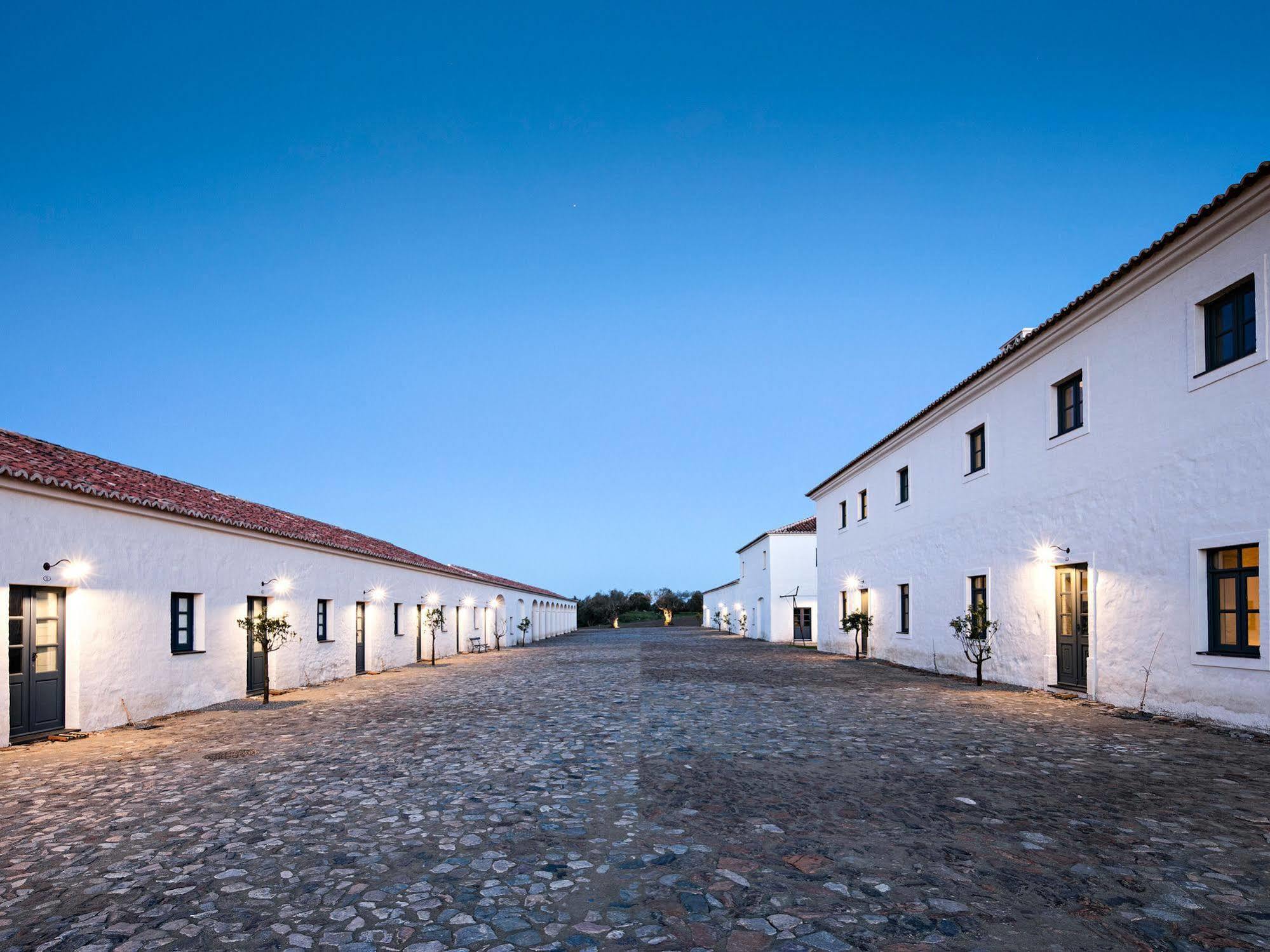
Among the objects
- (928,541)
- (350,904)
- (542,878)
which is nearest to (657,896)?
(542,878)

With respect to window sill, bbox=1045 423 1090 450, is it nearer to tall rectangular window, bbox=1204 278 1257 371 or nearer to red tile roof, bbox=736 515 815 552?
tall rectangular window, bbox=1204 278 1257 371

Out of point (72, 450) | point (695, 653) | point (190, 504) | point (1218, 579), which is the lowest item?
point (695, 653)

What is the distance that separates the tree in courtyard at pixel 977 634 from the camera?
47.2ft

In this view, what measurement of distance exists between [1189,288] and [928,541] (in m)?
9.95

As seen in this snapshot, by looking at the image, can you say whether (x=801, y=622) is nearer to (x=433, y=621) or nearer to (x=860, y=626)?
(x=860, y=626)

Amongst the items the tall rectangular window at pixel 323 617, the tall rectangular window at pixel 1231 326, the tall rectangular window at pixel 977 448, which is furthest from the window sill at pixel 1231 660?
the tall rectangular window at pixel 323 617

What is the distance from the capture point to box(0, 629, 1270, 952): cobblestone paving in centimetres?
368

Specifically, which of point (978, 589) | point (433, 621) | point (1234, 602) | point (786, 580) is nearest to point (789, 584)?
point (786, 580)

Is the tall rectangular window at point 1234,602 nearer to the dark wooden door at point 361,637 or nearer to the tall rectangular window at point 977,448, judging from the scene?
the tall rectangular window at point 977,448

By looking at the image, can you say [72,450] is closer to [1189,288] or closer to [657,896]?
[657,896]

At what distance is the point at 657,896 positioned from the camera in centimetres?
406

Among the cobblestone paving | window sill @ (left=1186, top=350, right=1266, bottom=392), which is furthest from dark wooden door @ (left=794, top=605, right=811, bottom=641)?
window sill @ (left=1186, top=350, right=1266, bottom=392)

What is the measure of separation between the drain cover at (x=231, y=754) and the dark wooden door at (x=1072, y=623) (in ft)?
39.2

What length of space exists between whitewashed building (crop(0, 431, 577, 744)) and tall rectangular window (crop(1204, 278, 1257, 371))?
14.7m
